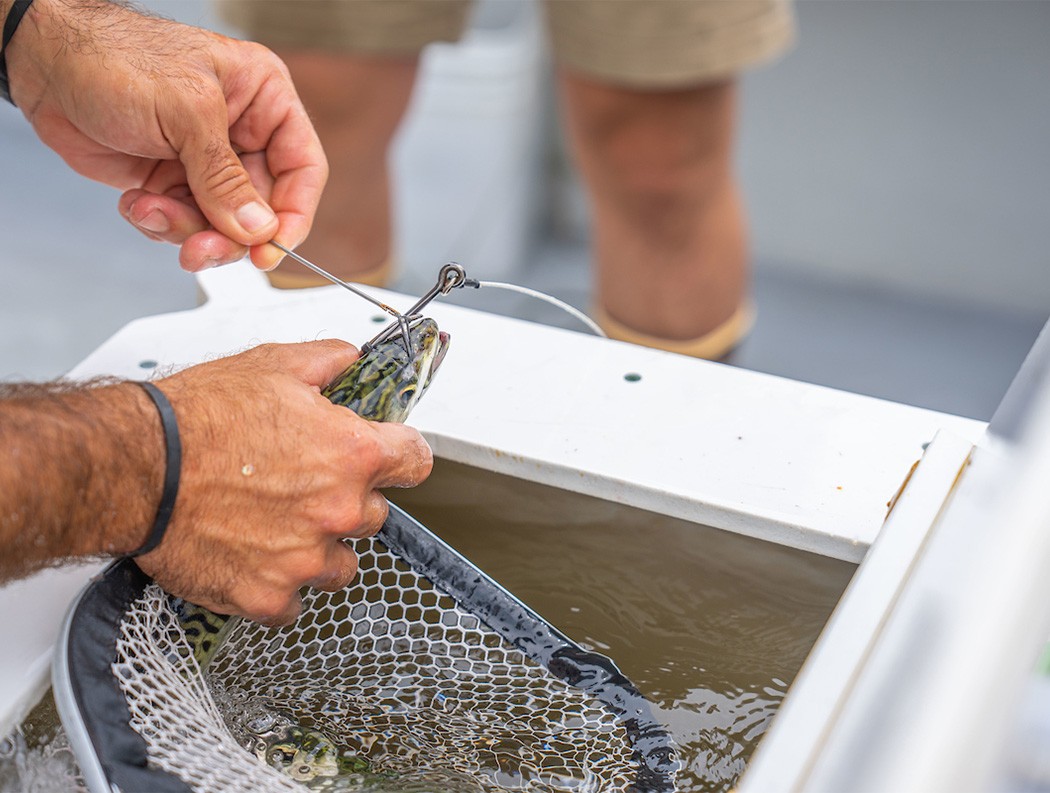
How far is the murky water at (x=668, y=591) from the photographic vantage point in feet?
2.27

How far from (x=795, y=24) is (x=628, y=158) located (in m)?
0.62

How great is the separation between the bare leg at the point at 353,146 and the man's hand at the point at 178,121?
2.22 ft

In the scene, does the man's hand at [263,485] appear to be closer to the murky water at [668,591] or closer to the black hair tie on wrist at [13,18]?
the murky water at [668,591]

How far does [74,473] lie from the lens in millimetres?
559

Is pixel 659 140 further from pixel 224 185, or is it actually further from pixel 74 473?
pixel 74 473

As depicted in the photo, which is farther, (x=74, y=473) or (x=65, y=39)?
(x=65, y=39)

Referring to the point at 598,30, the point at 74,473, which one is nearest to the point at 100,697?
the point at 74,473

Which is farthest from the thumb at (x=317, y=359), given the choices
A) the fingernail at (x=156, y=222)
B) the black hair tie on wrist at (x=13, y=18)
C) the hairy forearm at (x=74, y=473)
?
the black hair tie on wrist at (x=13, y=18)

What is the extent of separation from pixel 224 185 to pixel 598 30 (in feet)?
2.69

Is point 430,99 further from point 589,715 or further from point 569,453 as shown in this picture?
point 589,715

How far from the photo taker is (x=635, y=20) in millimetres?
1440

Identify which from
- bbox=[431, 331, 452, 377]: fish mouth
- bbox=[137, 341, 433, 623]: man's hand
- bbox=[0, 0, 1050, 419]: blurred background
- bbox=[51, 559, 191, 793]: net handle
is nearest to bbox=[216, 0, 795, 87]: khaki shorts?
bbox=[0, 0, 1050, 419]: blurred background

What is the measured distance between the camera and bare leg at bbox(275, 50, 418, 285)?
5.11 ft

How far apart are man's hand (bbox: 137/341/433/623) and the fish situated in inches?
1.6
